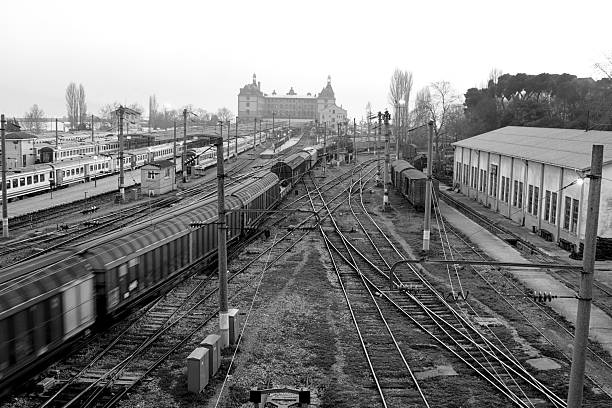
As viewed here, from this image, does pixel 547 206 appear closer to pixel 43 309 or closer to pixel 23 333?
pixel 43 309

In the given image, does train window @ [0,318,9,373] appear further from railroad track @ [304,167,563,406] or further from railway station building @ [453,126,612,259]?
railway station building @ [453,126,612,259]

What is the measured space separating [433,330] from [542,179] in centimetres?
1979

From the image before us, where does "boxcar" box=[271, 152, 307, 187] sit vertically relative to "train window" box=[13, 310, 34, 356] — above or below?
above

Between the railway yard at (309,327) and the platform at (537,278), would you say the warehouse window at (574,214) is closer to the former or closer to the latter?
the railway yard at (309,327)

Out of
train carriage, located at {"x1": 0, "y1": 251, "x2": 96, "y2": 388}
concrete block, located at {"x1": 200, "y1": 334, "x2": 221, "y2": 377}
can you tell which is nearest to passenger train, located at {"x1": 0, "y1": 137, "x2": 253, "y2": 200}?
train carriage, located at {"x1": 0, "y1": 251, "x2": 96, "y2": 388}

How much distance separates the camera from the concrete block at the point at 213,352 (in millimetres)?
14656

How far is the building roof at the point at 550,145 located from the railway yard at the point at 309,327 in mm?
5960

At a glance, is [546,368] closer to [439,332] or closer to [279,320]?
[439,332]

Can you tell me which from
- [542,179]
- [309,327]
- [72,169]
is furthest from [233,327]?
[72,169]

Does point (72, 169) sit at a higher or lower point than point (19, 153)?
lower

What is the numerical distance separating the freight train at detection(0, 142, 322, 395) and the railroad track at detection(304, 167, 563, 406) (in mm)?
5791

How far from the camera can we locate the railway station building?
2903cm

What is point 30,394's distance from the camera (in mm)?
13188

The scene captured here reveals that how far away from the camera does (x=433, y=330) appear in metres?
18.4
